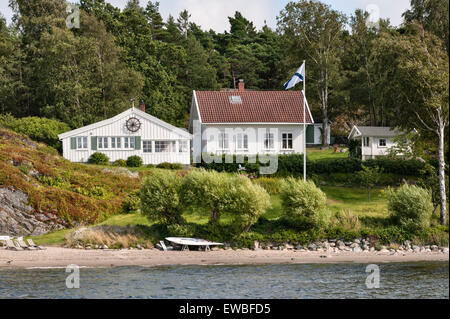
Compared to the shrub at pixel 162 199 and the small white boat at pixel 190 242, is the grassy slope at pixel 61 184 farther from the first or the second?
the small white boat at pixel 190 242

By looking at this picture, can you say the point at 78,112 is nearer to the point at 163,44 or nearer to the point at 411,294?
the point at 163,44

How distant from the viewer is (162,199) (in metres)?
31.1

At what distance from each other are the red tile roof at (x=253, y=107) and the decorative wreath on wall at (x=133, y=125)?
16.6ft

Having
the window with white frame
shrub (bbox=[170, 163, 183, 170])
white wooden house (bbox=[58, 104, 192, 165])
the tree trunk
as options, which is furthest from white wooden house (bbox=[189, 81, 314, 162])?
the tree trunk

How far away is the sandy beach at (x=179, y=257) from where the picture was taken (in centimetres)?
2794

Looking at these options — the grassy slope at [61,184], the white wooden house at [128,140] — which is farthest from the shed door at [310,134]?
the grassy slope at [61,184]

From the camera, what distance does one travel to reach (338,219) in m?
32.8

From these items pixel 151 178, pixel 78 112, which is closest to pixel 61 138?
pixel 78 112

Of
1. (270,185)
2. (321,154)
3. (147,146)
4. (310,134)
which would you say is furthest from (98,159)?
(310,134)

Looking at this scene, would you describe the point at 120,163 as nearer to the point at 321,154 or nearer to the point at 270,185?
the point at 270,185

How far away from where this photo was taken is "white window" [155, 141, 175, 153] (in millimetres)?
47094

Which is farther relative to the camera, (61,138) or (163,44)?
(163,44)

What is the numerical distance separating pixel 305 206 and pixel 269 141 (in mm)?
17794

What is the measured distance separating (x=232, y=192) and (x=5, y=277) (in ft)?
37.4
